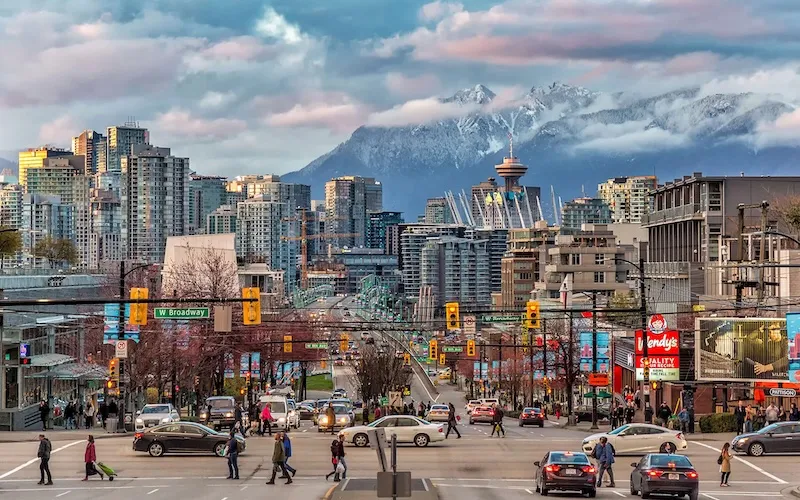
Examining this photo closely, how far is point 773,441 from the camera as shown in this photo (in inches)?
2212

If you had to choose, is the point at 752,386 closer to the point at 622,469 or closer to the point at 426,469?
the point at 622,469

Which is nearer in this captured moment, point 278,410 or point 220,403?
point 220,403

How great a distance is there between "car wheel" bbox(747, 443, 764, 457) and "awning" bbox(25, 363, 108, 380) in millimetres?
44789

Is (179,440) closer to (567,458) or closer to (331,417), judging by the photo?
(331,417)

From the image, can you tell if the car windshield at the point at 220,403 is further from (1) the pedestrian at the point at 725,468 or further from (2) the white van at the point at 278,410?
(1) the pedestrian at the point at 725,468

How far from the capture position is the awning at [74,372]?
8419 centimetres

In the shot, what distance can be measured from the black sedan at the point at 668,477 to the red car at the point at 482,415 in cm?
4956

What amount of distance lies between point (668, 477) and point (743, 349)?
95.3ft

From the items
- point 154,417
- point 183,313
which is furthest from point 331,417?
point 183,313

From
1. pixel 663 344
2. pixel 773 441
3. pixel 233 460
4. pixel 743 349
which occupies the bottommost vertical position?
pixel 773 441

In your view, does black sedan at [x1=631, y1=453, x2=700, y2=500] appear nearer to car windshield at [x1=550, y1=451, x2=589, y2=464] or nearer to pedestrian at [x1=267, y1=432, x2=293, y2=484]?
car windshield at [x1=550, y1=451, x2=589, y2=464]

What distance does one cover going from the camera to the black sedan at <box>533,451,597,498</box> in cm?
4228

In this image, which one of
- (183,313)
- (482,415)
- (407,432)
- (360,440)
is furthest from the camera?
(482,415)

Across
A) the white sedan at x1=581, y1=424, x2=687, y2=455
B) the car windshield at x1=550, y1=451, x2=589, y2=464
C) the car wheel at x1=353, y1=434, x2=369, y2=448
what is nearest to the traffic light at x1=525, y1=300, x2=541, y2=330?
the white sedan at x1=581, y1=424, x2=687, y2=455
